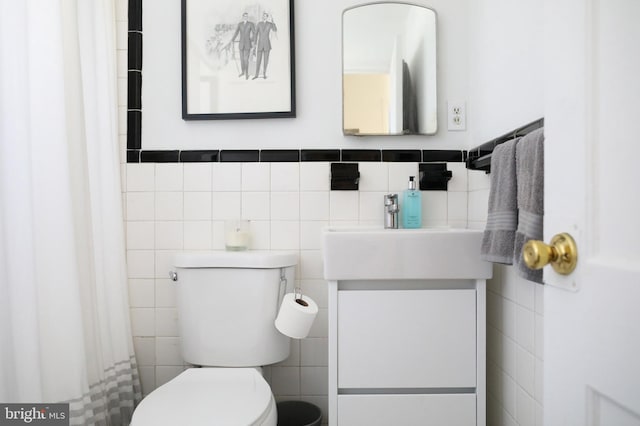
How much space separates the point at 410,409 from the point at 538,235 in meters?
0.77

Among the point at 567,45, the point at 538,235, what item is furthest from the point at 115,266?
the point at 567,45

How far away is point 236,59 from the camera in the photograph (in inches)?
70.3

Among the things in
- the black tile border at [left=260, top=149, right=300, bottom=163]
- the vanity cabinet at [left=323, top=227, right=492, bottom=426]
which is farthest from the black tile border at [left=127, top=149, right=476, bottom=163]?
the vanity cabinet at [left=323, top=227, right=492, bottom=426]

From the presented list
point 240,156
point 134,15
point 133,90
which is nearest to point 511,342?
point 240,156

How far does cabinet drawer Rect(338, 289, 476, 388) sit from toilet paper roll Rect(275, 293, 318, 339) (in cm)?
14

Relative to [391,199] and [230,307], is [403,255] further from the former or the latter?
[230,307]

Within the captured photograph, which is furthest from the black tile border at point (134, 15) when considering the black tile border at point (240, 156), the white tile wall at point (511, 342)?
the white tile wall at point (511, 342)

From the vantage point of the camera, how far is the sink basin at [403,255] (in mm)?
1325

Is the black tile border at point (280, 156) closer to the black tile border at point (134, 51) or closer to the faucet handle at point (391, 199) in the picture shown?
the faucet handle at point (391, 199)

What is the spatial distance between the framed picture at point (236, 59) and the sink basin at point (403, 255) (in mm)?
710

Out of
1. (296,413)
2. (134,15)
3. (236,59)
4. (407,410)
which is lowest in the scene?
(296,413)

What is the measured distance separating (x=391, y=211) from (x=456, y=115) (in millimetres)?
493

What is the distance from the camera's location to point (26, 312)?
1.13 meters

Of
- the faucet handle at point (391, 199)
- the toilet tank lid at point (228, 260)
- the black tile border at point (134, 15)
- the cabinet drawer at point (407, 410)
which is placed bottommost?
the cabinet drawer at point (407, 410)
